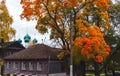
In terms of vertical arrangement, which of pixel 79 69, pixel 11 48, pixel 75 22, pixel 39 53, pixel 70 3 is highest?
pixel 70 3

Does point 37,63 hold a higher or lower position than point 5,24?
lower

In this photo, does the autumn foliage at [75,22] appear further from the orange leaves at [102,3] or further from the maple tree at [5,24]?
the maple tree at [5,24]

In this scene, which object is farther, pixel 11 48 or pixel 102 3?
pixel 11 48

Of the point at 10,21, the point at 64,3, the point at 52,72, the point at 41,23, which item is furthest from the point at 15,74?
the point at 64,3

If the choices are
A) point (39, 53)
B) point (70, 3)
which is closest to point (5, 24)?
point (39, 53)

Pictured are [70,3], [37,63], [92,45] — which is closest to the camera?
[92,45]

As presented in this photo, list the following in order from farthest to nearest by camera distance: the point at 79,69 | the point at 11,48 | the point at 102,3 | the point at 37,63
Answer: the point at 11,48 < the point at 37,63 < the point at 79,69 < the point at 102,3

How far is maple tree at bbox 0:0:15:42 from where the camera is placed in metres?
50.7

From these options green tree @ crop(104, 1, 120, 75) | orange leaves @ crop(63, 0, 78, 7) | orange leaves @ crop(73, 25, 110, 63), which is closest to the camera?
orange leaves @ crop(73, 25, 110, 63)

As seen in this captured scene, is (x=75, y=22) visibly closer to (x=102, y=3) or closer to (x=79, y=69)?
(x=102, y=3)

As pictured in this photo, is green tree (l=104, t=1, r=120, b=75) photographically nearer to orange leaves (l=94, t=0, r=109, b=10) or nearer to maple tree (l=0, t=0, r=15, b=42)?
orange leaves (l=94, t=0, r=109, b=10)

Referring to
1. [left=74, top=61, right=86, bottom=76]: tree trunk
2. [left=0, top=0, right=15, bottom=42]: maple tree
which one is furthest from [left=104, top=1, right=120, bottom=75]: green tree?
[left=0, top=0, right=15, bottom=42]: maple tree

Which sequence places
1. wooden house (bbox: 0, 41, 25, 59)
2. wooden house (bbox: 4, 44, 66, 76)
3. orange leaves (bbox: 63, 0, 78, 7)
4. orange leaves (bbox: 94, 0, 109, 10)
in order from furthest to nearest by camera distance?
wooden house (bbox: 0, 41, 25, 59)
wooden house (bbox: 4, 44, 66, 76)
orange leaves (bbox: 94, 0, 109, 10)
orange leaves (bbox: 63, 0, 78, 7)

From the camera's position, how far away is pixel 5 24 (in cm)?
5109
